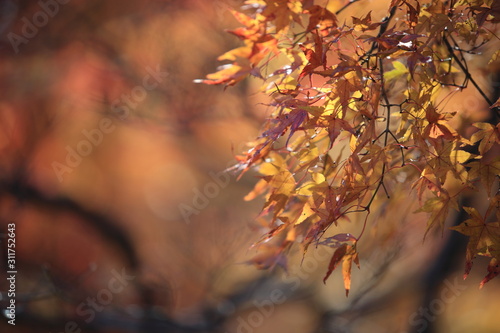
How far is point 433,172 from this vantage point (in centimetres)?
94

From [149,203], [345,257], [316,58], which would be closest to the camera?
[316,58]

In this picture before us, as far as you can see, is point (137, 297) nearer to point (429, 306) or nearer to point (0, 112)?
point (0, 112)

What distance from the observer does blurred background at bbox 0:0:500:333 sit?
2.67 m

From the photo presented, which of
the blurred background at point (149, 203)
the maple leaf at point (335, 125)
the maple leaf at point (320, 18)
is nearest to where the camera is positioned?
the maple leaf at point (335, 125)

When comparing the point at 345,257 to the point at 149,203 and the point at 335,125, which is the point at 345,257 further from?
the point at 149,203

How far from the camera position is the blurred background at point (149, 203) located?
8.75 feet

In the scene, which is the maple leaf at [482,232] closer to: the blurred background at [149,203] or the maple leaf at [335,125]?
the maple leaf at [335,125]

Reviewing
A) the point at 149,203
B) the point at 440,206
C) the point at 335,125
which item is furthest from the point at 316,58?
the point at 149,203

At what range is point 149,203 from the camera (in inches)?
118

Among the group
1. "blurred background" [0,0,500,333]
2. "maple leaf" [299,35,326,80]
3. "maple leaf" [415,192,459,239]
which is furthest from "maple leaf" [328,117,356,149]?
"blurred background" [0,0,500,333]

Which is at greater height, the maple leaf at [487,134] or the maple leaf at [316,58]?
the maple leaf at [316,58]

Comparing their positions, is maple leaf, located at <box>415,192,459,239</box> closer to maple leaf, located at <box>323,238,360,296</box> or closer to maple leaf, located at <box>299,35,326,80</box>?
maple leaf, located at <box>323,238,360,296</box>

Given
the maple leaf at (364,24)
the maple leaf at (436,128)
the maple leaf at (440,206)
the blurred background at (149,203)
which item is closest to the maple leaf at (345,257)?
the maple leaf at (440,206)

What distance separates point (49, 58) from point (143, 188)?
3.02 feet
